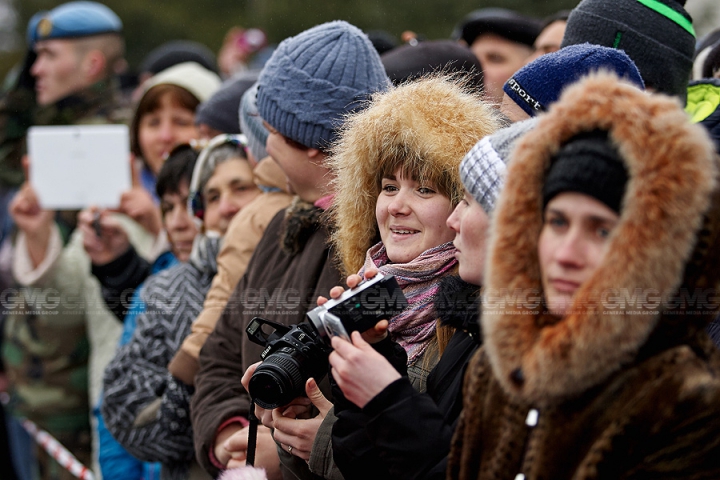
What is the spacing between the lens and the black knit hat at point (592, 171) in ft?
5.08

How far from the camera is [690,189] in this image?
149 cm

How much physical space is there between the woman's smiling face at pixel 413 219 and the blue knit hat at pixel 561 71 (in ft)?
1.46

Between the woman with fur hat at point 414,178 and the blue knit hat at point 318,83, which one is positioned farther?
the blue knit hat at point 318,83

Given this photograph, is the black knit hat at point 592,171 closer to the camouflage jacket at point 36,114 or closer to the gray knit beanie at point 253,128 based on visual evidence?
the gray knit beanie at point 253,128

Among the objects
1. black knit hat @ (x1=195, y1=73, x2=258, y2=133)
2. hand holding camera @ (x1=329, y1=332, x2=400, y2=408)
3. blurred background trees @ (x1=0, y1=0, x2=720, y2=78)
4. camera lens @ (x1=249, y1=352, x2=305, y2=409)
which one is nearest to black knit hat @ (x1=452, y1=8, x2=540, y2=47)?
black knit hat @ (x1=195, y1=73, x2=258, y2=133)

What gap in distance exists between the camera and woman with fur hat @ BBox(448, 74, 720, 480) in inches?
58.8

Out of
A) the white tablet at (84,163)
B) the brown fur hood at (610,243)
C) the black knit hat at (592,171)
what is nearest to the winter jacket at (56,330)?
the white tablet at (84,163)

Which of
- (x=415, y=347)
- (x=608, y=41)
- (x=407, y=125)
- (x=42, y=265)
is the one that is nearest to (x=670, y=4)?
(x=608, y=41)

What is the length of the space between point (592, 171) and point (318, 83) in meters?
Answer: 1.69

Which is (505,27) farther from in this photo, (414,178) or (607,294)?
(607,294)

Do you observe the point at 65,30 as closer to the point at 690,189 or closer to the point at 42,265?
the point at 42,265

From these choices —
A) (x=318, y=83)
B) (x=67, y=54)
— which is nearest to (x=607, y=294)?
(x=318, y=83)

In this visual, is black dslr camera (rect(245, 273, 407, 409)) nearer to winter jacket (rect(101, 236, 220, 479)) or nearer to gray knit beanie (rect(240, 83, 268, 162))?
winter jacket (rect(101, 236, 220, 479))

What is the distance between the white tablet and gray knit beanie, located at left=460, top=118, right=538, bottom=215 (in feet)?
10.5
